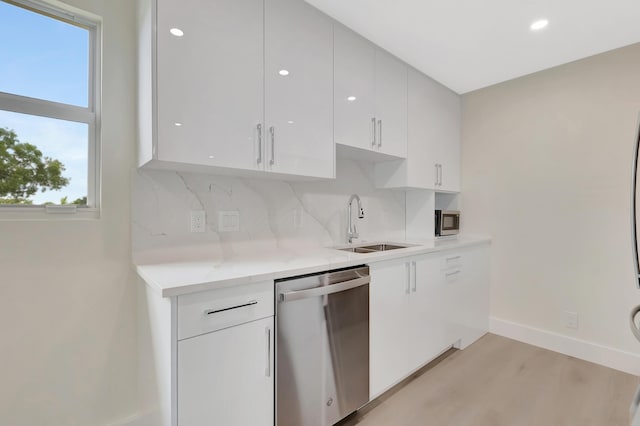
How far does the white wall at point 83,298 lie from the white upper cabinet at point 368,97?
117cm

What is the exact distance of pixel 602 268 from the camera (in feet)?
7.73

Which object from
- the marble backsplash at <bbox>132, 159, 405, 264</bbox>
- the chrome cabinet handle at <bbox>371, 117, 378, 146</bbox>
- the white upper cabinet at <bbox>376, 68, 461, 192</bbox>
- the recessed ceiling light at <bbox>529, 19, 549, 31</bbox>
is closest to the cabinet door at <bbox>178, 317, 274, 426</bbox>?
the marble backsplash at <bbox>132, 159, 405, 264</bbox>

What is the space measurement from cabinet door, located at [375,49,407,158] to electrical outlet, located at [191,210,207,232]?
128cm

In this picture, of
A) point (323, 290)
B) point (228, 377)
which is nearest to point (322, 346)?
point (323, 290)

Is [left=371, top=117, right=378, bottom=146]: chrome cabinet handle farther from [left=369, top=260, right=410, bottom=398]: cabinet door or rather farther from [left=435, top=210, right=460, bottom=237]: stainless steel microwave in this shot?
[left=435, top=210, right=460, bottom=237]: stainless steel microwave

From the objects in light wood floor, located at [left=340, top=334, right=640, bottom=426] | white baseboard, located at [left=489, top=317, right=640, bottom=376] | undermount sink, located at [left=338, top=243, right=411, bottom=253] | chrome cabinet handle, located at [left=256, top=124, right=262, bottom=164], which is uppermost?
chrome cabinet handle, located at [left=256, top=124, right=262, bottom=164]

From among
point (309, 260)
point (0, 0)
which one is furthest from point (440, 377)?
point (0, 0)

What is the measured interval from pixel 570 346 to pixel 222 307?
2.88 meters

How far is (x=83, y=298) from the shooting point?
1.42m

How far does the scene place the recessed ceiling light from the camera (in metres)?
1.93

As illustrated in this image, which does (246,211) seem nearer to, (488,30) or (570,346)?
(488,30)

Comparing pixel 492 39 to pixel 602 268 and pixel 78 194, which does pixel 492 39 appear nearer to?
pixel 602 268

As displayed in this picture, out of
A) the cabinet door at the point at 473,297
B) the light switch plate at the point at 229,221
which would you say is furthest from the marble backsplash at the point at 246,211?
the cabinet door at the point at 473,297

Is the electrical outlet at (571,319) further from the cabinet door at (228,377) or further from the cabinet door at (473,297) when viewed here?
the cabinet door at (228,377)
